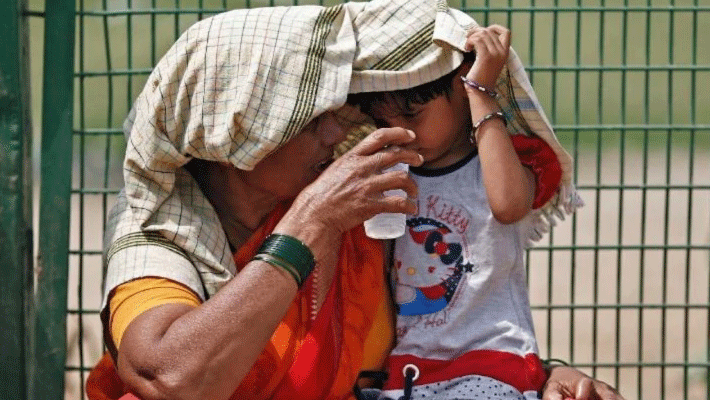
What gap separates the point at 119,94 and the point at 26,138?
762 centimetres

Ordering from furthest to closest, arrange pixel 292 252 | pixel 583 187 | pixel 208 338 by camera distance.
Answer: pixel 583 187 → pixel 292 252 → pixel 208 338

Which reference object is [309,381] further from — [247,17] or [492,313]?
[247,17]

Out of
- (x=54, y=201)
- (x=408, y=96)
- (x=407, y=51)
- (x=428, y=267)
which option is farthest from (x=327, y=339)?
(x=54, y=201)

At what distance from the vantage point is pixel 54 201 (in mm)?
3785

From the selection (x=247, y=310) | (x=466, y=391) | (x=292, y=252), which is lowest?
(x=466, y=391)

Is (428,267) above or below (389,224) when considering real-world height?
below

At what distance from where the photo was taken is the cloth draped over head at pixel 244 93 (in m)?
3.14

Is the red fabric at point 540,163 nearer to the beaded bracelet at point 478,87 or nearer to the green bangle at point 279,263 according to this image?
the beaded bracelet at point 478,87

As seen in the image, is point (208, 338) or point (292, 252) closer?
point (208, 338)

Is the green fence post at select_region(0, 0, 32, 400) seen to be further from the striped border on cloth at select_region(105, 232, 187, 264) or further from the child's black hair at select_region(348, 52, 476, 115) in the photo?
the child's black hair at select_region(348, 52, 476, 115)

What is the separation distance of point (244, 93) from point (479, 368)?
→ 891mm

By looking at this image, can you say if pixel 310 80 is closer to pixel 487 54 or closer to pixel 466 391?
pixel 487 54

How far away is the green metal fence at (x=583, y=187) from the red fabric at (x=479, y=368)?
64 cm

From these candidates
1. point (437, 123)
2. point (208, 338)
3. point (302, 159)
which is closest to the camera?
point (208, 338)
